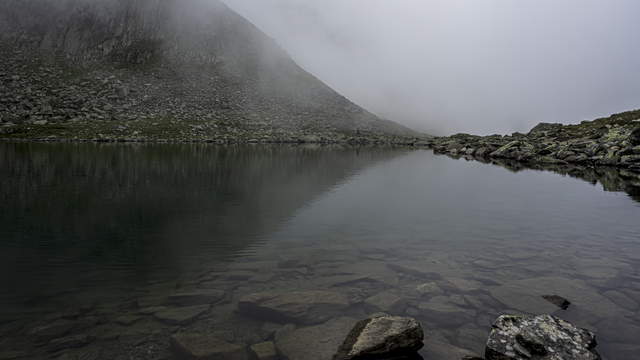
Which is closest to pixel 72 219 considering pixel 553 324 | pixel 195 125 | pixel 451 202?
pixel 553 324

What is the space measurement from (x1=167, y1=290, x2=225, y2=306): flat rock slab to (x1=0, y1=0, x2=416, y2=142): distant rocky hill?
372 ft

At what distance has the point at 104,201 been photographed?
80.2ft

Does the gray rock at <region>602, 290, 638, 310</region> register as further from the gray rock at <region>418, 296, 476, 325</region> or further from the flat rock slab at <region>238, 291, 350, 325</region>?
the flat rock slab at <region>238, 291, 350, 325</region>

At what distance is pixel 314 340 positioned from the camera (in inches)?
355

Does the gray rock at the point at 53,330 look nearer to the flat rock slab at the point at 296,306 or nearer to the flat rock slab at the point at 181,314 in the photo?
the flat rock slab at the point at 181,314

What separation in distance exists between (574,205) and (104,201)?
109ft

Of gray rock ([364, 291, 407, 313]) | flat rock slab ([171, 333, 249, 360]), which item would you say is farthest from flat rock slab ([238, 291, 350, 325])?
flat rock slab ([171, 333, 249, 360])

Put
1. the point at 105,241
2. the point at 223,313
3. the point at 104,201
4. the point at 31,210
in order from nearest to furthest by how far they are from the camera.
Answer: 1. the point at 223,313
2. the point at 105,241
3. the point at 31,210
4. the point at 104,201

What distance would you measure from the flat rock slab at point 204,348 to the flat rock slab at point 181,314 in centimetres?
80

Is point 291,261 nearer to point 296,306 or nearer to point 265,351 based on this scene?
point 296,306

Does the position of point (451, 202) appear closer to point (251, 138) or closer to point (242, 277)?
point (242, 277)

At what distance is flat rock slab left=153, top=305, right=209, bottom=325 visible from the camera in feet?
31.8

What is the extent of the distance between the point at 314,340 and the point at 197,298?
3.92 metres

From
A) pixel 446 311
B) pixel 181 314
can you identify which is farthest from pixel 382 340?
pixel 181 314
